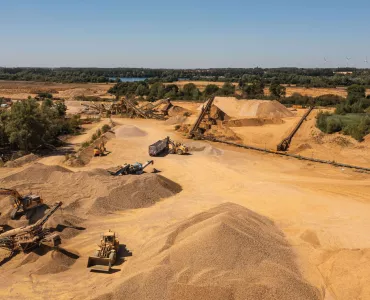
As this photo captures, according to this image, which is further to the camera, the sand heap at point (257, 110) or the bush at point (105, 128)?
the sand heap at point (257, 110)

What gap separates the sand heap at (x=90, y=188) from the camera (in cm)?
1680

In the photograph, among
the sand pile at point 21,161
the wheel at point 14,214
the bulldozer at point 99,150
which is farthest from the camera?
the bulldozer at point 99,150

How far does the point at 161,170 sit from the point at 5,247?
12.3 m

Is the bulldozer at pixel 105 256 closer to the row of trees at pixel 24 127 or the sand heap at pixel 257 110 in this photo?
the row of trees at pixel 24 127

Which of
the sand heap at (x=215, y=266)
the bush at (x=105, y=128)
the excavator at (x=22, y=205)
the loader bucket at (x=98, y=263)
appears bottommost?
the loader bucket at (x=98, y=263)

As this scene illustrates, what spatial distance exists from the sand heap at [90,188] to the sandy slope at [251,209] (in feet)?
1.79

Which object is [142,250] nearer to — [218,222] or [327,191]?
[218,222]

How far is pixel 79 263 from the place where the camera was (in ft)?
41.1

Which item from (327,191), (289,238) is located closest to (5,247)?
(289,238)

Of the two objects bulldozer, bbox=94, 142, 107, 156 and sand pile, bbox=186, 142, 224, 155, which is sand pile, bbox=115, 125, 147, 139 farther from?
sand pile, bbox=186, 142, 224, 155

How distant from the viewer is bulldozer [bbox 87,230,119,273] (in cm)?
1200

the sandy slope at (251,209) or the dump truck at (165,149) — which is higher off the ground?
the dump truck at (165,149)

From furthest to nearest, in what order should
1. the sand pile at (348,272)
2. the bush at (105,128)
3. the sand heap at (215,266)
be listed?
the bush at (105,128), the sand pile at (348,272), the sand heap at (215,266)

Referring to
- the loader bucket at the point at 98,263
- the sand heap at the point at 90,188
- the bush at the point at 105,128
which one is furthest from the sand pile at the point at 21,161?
the loader bucket at the point at 98,263
